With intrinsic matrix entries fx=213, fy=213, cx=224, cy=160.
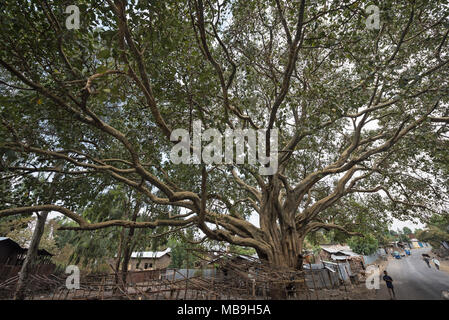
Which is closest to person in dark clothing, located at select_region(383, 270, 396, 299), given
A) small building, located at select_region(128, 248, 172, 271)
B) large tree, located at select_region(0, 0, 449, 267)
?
large tree, located at select_region(0, 0, 449, 267)

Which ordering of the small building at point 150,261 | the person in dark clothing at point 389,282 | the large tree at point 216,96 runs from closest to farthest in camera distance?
the large tree at point 216,96, the person in dark clothing at point 389,282, the small building at point 150,261

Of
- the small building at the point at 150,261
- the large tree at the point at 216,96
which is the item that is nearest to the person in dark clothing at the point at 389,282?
the large tree at the point at 216,96

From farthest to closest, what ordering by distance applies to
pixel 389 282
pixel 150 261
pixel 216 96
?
pixel 150 261 → pixel 389 282 → pixel 216 96

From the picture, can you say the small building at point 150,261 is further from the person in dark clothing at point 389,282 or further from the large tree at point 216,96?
the person in dark clothing at point 389,282

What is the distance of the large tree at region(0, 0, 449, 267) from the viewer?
145 inches

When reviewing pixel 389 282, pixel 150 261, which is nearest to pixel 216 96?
pixel 389 282

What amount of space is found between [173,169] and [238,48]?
4708 mm

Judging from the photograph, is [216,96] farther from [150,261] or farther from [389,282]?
[150,261]

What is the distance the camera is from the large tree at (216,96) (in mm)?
3678

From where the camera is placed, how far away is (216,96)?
5.25 m

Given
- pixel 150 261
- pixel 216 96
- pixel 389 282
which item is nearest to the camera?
pixel 216 96

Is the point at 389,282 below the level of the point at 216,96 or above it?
below

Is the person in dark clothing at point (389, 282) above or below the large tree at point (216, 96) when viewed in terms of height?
below
